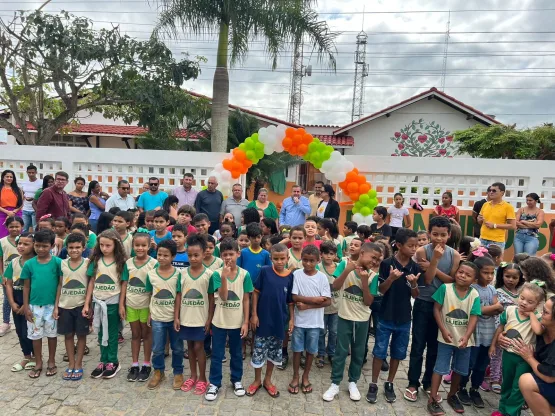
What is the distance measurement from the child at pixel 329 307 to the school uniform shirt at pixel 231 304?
0.80 m

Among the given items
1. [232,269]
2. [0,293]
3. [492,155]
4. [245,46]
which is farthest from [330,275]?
[492,155]

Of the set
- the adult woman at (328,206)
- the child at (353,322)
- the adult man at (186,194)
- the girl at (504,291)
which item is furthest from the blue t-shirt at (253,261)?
the adult man at (186,194)

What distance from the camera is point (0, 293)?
5.29 meters

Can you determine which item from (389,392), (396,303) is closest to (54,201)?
(396,303)

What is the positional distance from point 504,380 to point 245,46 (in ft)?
26.9

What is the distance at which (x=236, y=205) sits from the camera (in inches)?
235

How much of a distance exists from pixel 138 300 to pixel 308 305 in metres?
1.50

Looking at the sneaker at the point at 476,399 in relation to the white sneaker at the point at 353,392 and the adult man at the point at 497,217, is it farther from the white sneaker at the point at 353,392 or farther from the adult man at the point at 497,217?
the adult man at the point at 497,217

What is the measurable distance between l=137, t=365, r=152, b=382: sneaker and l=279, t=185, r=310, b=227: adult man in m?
3.01

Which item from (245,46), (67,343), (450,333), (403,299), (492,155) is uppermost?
(245,46)

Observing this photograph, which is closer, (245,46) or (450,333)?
(450,333)

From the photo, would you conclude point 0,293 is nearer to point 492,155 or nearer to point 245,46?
point 245,46

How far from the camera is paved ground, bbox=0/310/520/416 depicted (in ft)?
9.78

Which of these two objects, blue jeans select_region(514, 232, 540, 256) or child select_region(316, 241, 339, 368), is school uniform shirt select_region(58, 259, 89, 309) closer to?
child select_region(316, 241, 339, 368)
